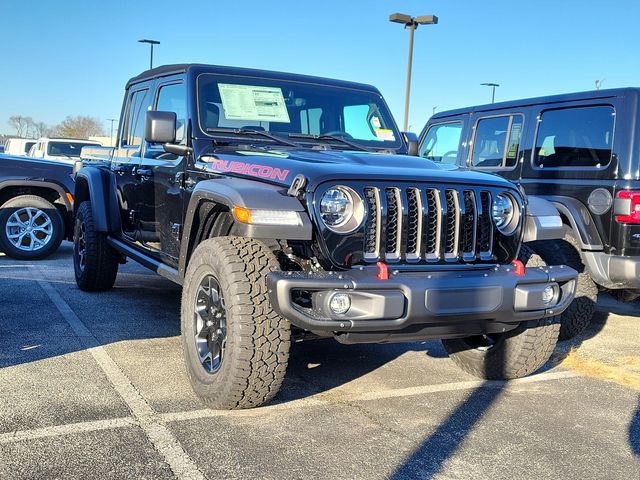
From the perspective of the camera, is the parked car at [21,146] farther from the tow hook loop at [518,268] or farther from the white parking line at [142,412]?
the tow hook loop at [518,268]

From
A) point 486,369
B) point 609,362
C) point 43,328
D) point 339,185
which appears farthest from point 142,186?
point 609,362

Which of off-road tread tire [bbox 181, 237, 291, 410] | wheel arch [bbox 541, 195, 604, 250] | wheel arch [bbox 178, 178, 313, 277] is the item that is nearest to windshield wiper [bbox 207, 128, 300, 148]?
wheel arch [bbox 178, 178, 313, 277]

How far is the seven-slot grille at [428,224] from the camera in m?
3.60

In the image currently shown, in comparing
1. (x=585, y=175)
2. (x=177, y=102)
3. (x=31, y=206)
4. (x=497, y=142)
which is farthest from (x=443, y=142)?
(x=31, y=206)

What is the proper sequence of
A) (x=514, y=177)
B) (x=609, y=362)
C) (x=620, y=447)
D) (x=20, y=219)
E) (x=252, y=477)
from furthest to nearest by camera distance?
(x=20, y=219) → (x=514, y=177) → (x=609, y=362) → (x=620, y=447) → (x=252, y=477)

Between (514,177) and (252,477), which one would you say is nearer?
(252,477)

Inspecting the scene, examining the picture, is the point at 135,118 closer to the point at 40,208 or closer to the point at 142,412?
the point at 142,412

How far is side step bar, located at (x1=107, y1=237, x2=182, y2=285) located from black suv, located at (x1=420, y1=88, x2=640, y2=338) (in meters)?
2.91

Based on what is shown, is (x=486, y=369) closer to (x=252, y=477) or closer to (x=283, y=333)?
(x=283, y=333)

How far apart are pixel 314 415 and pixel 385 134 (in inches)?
97.6

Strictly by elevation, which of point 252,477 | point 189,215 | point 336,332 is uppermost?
point 189,215

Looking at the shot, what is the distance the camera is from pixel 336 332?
137 inches

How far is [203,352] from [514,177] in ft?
12.4

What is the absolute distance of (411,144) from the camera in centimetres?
542
